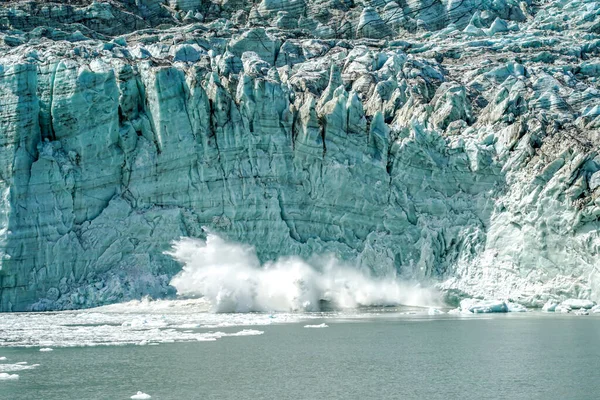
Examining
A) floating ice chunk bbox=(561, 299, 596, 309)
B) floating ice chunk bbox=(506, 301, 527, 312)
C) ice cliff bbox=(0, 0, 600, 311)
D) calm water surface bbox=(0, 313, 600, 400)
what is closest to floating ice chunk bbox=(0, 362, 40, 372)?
calm water surface bbox=(0, 313, 600, 400)

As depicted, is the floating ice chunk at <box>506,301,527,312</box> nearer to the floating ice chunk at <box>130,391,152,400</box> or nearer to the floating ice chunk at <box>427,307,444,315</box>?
the floating ice chunk at <box>427,307,444,315</box>

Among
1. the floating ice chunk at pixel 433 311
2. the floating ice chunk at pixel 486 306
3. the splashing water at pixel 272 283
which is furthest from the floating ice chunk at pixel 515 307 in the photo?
the splashing water at pixel 272 283

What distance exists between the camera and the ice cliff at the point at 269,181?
37125mm

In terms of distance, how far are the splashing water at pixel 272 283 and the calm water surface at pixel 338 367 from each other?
8215mm

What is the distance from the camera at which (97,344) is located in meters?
24.8

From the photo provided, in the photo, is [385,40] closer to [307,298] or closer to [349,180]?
[349,180]

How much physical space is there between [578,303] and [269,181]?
13969 millimetres

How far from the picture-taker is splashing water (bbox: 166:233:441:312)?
3659cm

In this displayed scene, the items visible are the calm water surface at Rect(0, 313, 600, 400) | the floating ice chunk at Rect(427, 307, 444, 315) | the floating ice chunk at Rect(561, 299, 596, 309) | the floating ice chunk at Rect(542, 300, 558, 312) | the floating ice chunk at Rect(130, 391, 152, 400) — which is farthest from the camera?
the floating ice chunk at Rect(542, 300, 558, 312)

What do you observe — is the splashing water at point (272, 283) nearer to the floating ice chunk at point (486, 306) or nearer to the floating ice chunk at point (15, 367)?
the floating ice chunk at point (486, 306)

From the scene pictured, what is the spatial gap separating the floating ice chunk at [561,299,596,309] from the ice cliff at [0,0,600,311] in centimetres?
48

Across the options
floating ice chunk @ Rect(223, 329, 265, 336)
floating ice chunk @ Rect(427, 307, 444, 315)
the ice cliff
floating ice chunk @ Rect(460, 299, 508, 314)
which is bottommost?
floating ice chunk @ Rect(223, 329, 265, 336)

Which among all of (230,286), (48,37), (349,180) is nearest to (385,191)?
(349,180)

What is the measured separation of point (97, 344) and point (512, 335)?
1225cm
